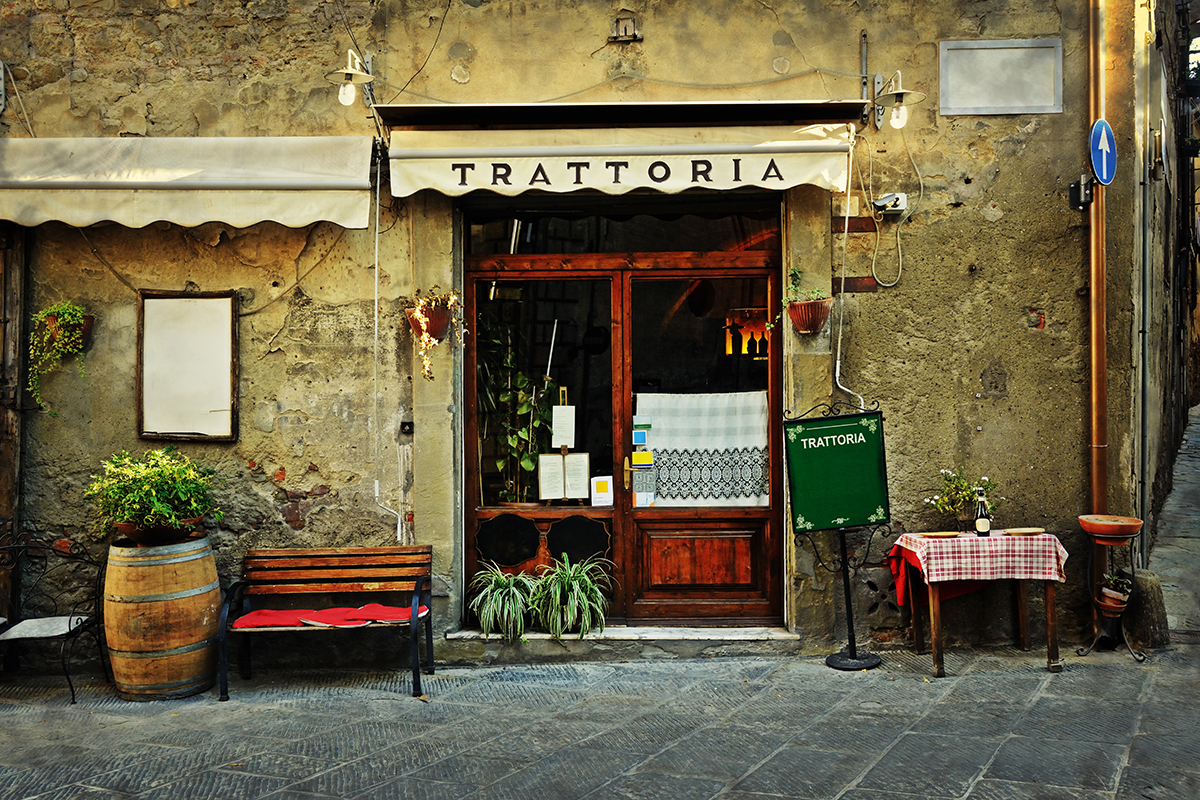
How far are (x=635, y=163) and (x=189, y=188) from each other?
101 inches

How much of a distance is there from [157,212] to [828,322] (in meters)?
3.96

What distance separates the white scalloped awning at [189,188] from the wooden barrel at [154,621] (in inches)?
74.7

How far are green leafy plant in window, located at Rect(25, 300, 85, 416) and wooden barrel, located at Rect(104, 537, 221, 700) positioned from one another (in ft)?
4.42

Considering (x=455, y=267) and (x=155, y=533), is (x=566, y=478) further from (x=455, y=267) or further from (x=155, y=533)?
(x=155, y=533)

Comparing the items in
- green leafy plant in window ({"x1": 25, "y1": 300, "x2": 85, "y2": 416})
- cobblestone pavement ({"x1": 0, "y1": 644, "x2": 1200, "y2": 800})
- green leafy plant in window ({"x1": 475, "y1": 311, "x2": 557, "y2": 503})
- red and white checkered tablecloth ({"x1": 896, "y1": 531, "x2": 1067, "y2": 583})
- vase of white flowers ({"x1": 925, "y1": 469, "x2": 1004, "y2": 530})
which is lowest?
cobblestone pavement ({"x1": 0, "y1": 644, "x2": 1200, "y2": 800})

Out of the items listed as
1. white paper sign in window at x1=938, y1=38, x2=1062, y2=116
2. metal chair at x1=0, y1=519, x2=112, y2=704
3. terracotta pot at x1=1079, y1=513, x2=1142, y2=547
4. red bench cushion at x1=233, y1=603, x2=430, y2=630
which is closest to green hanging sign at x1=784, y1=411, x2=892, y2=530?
terracotta pot at x1=1079, y1=513, x2=1142, y2=547

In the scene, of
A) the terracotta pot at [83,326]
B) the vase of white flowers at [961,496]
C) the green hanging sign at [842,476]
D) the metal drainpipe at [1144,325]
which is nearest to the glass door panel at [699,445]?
the green hanging sign at [842,476]

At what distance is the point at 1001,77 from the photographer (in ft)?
17.5

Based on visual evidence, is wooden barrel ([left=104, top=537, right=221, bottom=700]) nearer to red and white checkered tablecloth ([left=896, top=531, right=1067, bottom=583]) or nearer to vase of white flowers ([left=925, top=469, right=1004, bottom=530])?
red and white checkered tablecloth ([left=896, top=531, right=1067, bottom=583])

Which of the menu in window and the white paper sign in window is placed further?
the menu in window

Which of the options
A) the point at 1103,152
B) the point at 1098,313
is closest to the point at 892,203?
the point at 1103,152

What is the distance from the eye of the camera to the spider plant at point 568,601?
17.5 ft

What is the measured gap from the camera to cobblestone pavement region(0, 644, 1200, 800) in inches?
141

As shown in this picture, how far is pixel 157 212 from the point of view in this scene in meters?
5.14
